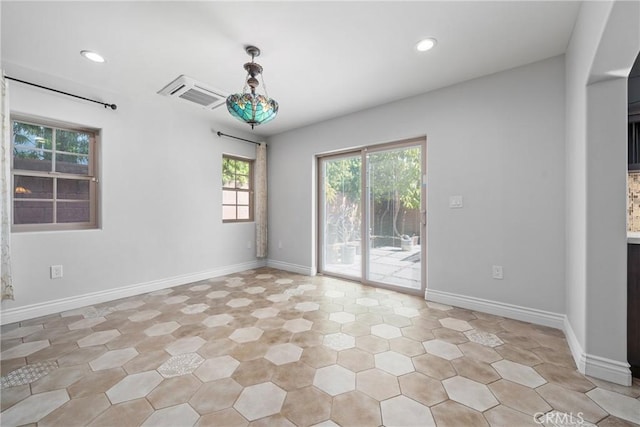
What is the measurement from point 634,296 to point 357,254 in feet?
9.36

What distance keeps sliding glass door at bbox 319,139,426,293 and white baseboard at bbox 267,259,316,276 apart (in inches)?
9.4

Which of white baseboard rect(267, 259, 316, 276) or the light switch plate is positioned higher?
the light switch plate

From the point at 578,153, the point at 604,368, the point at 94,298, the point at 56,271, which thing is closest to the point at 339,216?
the point at 578,153

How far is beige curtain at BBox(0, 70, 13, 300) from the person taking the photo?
236cm

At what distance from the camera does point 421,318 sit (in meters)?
2.67

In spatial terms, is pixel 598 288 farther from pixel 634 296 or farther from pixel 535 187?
pixel 535 187

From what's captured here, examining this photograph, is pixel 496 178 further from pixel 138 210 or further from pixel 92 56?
pixel 138 210

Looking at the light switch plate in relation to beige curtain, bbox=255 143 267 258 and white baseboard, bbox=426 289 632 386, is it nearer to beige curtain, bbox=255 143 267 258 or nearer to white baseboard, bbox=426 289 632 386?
white baseboard, bbox=426 289 632 386

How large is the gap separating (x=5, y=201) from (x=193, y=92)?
2056 millimetres

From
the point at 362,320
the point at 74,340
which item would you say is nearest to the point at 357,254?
the point at 362,320

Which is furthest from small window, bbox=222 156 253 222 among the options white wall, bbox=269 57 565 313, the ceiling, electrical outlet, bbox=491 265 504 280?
electrical outlet, bbox=491 265 504 280

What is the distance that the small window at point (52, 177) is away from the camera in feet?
8.98

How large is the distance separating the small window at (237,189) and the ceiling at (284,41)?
176cm

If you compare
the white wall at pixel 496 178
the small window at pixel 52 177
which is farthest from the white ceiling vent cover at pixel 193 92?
the white wall at pixel 496 178
